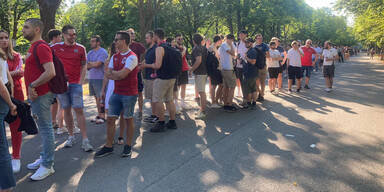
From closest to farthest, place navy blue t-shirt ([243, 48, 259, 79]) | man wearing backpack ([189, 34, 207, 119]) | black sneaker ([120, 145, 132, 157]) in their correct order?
black sneaker ([120, 145, 132, 157]), man wearing backpack ([189, 34, 207, 119]), navy blue t-shirt ([243, 48, 259, 79])

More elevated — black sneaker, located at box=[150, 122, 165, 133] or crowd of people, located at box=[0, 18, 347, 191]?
crowd of people, located at box=[0, 18, 347, 191]

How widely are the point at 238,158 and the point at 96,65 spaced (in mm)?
3765

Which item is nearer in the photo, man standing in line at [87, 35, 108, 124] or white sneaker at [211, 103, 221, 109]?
man standing in line at [87, 35, 108, 124]

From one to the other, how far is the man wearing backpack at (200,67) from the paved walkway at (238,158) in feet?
1.29

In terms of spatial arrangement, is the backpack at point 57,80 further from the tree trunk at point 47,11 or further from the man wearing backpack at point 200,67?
the tree trunk at point 47,11

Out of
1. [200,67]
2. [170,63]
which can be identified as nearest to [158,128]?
[170,63]

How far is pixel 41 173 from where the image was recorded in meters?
4.00

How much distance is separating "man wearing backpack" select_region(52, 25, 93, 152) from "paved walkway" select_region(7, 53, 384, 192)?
34cm

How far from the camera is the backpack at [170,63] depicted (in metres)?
5.89

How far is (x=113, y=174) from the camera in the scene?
4.09 meters

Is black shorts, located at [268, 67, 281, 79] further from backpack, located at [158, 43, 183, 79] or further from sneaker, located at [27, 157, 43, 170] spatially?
sneaker, located at [27, 157, 43, 170]

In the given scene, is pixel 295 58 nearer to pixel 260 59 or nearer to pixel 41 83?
pixel 260 59

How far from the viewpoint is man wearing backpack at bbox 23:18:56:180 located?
3824 millimetres

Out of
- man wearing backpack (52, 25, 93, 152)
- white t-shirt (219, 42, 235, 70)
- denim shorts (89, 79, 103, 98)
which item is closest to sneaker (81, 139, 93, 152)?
man wearing backpack (52, 25, 93, 152)
